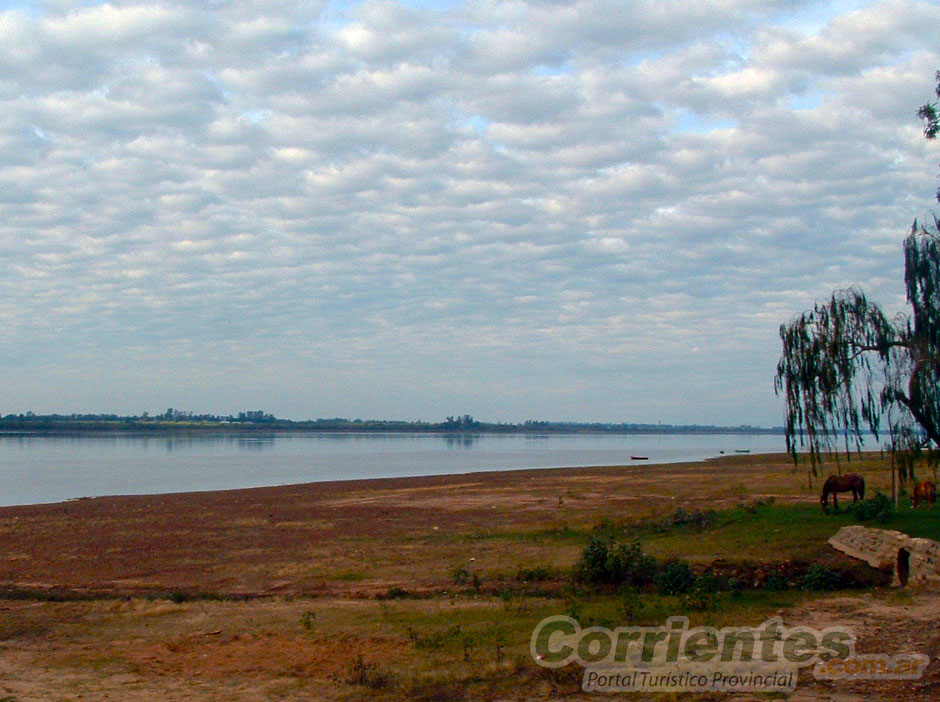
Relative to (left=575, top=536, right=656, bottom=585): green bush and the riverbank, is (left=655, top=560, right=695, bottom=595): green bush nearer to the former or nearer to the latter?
(left=575, top=536, right=656, bottom=585): green bush

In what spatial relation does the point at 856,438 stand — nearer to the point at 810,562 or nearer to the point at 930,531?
the point at 930,531

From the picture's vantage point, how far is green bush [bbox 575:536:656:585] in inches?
605

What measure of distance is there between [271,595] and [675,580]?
25.8 ft

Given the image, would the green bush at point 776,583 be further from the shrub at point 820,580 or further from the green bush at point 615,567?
the green bush at point 615,567

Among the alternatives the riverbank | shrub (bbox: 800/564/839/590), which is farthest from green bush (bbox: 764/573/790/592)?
the riverbank

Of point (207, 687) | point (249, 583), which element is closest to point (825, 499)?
point (249, 583)

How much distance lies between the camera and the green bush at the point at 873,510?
1841 cm

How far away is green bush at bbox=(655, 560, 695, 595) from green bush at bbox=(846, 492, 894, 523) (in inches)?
231

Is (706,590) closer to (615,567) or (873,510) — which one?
(615,567)

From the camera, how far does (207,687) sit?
10.5 m

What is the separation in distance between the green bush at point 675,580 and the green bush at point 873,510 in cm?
588

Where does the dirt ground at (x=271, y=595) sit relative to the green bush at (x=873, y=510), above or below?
below

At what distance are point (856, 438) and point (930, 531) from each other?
3326 mm

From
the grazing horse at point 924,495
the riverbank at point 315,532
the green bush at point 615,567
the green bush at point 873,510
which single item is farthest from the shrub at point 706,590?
the grazing horse at point 924,495
